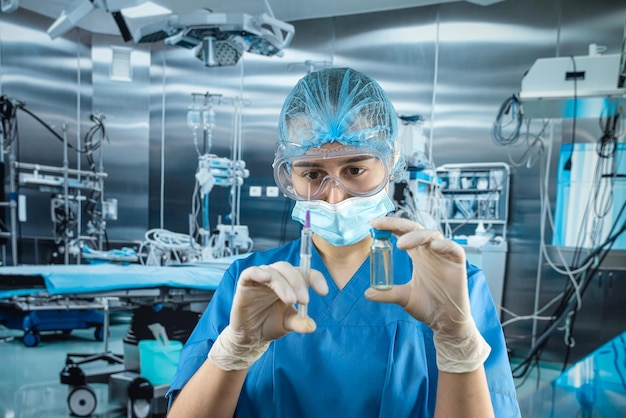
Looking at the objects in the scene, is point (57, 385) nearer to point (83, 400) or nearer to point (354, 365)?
point (83, 400)

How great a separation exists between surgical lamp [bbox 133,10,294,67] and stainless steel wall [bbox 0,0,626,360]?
1.49 metres

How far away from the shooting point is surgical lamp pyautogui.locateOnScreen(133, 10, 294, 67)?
2.81 m

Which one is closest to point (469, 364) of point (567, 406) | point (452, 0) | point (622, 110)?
point (567, 406)

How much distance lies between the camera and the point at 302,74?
16.8 ft

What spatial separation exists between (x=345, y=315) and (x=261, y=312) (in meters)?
0.24

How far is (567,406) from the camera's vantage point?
2.04 metres

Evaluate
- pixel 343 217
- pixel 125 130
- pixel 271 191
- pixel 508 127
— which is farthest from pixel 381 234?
pixel 125 130

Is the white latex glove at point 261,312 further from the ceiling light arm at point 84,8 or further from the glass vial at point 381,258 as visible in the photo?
the ceiling light arm at point 84,8

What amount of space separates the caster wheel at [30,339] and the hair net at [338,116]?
143 inches

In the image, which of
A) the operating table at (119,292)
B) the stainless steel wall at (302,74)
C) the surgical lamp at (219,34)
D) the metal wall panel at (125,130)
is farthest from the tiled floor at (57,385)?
the surgical lamp at (219,34)

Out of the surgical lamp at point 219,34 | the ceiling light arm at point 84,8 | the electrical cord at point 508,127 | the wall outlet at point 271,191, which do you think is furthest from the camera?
the wall outlet at point 271,191

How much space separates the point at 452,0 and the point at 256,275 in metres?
4.40

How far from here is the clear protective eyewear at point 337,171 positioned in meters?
0.92

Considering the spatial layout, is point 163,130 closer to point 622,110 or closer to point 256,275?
point 622,110
